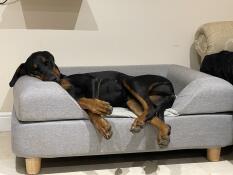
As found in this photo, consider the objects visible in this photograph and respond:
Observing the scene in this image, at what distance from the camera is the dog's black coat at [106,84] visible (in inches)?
104

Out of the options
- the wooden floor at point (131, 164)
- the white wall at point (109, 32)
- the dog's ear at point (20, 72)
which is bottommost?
the wooden floor at point (131, 164)

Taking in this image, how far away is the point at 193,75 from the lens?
2895 mm

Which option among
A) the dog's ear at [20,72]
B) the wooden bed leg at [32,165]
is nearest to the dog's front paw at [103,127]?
the wooden bed leg at [32,165]

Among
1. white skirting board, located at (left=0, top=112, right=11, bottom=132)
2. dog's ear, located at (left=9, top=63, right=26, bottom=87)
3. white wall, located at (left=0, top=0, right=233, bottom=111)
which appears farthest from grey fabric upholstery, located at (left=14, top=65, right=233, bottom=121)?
white skirting board, located at (left=0, top=112, right=11, bottom=132)

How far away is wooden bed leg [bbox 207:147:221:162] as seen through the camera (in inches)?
108

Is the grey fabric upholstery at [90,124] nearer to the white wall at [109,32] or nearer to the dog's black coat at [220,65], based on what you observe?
the dog's black coat at [220,65]

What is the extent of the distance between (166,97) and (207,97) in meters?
0.30

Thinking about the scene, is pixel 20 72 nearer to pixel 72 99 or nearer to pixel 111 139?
pixel 72 99

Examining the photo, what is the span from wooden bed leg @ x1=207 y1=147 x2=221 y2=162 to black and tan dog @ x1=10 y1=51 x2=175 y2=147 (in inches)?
18.2

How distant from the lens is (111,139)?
2498 millimetres

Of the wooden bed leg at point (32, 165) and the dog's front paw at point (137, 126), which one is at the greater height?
the dog's front paw at point (137, 126)

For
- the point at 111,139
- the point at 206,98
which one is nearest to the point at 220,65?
the point at 206,98

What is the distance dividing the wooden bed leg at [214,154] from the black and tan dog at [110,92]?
46 cm

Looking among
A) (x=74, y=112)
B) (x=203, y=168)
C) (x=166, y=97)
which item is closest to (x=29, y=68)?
(x=74, y=112)
